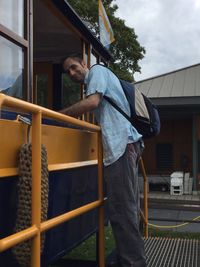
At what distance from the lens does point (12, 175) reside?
2.39m

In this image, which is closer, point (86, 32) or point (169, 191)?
point (86, 32)

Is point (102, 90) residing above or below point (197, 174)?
above

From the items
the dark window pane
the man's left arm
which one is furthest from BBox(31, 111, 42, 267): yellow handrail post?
the dark window pane

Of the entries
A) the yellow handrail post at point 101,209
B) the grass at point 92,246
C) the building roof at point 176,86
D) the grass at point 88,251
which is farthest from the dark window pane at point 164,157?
the yellow handrail post at point 101,209

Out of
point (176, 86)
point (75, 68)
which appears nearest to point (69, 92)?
point (75, 68)

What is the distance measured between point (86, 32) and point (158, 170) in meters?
13.9

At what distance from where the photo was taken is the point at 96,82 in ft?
10.8

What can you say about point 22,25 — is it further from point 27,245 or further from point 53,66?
point 53,66

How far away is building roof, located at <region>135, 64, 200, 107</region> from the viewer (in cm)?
1567

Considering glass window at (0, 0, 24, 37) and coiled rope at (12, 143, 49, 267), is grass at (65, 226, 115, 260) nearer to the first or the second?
glass window at (0, 0, 24, 37)

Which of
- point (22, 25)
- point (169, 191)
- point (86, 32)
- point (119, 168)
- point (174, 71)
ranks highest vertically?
point (174, 71)

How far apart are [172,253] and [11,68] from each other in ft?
8.20

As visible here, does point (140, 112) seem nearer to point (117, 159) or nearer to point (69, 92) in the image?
point (117, 159)

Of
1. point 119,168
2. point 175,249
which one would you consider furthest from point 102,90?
point 175,249
